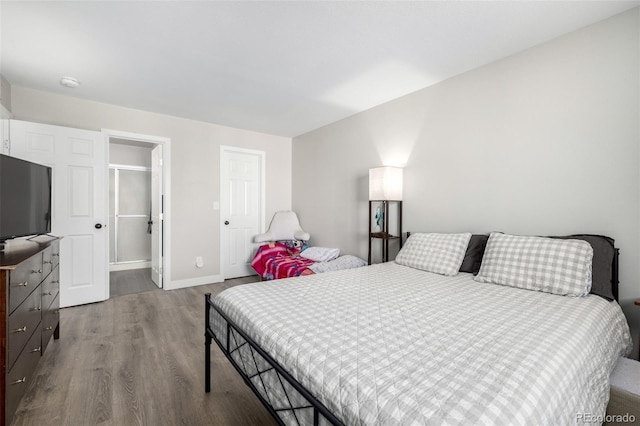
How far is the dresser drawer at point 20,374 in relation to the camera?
4.56 feet

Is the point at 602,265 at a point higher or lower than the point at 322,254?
higher

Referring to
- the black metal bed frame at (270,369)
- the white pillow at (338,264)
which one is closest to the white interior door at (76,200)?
the black metal bed frame at (270,369)

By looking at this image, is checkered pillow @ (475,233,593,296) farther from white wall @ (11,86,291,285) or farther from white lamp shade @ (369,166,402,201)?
white wall @ (11,86,291,285)

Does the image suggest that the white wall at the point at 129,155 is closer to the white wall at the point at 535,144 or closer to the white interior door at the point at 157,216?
the white interior door at the point at 157,216

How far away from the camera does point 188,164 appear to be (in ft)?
13.4

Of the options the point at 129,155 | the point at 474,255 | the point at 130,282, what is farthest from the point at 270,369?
Result: the point at 129,155

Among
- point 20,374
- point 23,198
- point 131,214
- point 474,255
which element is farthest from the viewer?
point 131,214

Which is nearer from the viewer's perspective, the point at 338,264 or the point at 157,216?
the point at 338,264

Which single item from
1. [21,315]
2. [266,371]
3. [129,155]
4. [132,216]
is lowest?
[266,371]

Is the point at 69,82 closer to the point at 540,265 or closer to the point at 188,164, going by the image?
the point at 188,164

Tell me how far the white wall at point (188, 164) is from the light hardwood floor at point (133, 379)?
1.27 meters

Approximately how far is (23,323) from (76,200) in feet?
6.77

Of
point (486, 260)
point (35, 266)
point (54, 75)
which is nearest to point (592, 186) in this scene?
point (486, 260)

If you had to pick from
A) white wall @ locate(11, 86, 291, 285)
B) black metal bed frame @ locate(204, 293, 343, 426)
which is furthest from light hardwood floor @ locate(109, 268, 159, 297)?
black metal bed frame @ locate(204, 293, 343, 426)
